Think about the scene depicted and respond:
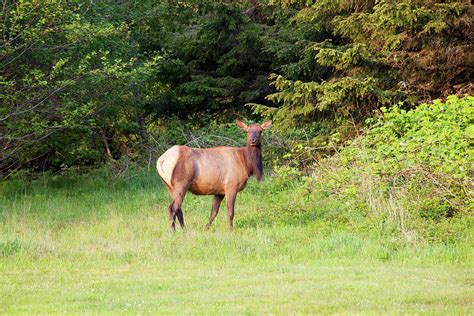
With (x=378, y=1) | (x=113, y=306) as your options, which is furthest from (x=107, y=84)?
(x=113, y=306)

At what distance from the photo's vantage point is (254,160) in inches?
543

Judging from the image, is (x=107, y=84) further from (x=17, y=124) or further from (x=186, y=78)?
(x=186, y=78)

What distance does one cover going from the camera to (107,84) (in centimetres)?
1839

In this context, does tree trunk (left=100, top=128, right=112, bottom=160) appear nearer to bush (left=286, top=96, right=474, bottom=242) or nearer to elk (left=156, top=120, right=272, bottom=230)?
elk (left=156, top=120, right=272, bottom=230)

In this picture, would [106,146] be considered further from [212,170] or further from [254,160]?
[254,160]

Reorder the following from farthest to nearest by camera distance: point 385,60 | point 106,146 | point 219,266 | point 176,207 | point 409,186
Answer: point 106,146 < point 385,60 < point 176,207 < point 409,186 < point 219,266

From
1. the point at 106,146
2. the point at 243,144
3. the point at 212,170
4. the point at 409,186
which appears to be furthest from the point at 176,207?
the point at 106,146

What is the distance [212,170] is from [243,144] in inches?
274

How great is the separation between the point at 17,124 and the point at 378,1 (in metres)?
7.83

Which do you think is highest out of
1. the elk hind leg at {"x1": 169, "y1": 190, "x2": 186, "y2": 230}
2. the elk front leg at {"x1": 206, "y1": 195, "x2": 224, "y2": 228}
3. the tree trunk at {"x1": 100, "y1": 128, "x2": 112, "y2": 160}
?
the elk hind leg at {"x1": 169, "y1": 190, "x2": 186, "y2": 230}

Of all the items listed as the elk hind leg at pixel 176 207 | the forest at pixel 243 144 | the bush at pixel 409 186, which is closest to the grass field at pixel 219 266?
the forest at pixel 243 144

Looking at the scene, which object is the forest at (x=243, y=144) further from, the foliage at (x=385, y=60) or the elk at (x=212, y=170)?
the elk at (x=212, y=170)

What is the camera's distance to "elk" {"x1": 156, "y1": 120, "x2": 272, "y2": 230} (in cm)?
1350

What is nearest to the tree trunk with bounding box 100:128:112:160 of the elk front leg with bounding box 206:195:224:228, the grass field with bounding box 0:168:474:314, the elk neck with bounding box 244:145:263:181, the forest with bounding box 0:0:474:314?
the forest with bounding box 0:0:474:314
